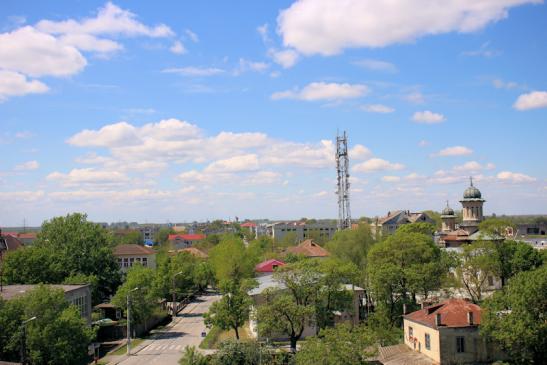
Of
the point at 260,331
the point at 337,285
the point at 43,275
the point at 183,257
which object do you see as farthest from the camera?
the point at 183,257

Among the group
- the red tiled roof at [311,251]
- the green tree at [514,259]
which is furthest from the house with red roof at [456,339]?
the red tiled roof at [311,251]

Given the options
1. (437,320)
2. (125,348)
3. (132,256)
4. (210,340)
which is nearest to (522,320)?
(437,320)

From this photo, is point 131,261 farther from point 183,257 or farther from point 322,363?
point 322,363

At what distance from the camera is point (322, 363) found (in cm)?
3350

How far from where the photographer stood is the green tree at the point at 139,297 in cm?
6009

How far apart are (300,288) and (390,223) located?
334 feet

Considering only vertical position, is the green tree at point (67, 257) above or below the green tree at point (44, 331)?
→ above

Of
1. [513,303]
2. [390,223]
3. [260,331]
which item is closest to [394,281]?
[260,331]

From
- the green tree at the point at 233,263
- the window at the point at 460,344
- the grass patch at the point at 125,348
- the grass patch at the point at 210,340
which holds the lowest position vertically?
the grass patch at the point at 125,348

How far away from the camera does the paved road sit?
4834 centimetres

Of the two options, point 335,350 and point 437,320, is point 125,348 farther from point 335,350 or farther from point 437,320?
point 437,320

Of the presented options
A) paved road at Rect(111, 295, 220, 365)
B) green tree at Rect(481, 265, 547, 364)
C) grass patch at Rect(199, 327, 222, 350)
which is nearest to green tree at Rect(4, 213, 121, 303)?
paved road at Rect(111, 295, 220, 365)

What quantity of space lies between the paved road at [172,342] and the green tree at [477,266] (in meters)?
27.1

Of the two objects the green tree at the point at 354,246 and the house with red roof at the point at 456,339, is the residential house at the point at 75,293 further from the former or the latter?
the green tree at the point at 354,246
